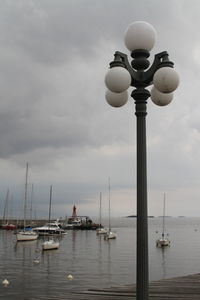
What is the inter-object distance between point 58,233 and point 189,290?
77.0 metres

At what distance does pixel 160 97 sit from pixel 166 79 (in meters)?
0.59

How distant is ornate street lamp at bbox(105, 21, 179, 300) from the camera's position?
14.2 ft

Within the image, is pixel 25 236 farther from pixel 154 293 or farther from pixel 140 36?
pixel 140 36

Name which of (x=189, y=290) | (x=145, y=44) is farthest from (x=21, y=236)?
(x=145, y=44)

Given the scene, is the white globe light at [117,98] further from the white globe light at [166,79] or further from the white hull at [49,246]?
the white hull at [49,246]

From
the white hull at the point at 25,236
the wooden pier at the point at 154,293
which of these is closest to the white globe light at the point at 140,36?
the wooden pier at the point at 154,293

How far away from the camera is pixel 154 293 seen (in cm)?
771

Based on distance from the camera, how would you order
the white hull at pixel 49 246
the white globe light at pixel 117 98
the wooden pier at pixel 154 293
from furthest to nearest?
the white hull at pixel 49 246 → the wooden pier at pixel 154 293 → the white globe light at pixel 117 98

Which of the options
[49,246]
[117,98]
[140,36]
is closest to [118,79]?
[117,98]

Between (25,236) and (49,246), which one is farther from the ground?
(25,236)

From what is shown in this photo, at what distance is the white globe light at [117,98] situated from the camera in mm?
4812

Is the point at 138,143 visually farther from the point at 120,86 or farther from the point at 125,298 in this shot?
the point at 125,298

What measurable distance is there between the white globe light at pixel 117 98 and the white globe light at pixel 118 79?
360 millimetres

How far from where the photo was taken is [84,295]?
7469 millimetres
